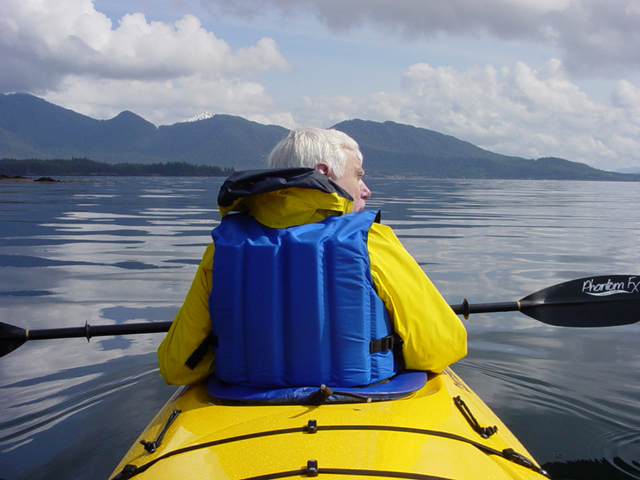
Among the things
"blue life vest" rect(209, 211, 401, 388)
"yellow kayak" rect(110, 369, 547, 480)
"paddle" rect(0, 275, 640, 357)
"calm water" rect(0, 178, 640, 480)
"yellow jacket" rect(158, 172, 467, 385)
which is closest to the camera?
"yellow kayak" rect(110, 369, 547, 480)

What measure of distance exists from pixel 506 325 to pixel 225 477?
6273 mm

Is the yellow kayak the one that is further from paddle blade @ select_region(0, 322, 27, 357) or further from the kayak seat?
paddle blade @ select_region(0, 322, 27, 357)

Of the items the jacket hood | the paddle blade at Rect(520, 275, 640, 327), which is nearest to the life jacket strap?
the jacket hood

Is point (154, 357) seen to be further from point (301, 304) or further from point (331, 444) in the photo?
point (331, 444)

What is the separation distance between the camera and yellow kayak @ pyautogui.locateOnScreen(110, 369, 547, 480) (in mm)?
2189

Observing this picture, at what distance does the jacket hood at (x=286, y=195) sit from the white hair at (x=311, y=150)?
0.86 ft

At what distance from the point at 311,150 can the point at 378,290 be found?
81cm

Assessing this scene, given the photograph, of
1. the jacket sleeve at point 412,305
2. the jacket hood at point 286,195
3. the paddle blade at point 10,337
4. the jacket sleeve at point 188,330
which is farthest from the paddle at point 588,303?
the paddle blade at point 10,337

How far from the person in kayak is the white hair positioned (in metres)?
0.04

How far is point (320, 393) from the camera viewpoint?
8.65ft

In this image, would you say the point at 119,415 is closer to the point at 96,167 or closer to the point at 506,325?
the point at 506,325

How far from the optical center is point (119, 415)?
196 inches

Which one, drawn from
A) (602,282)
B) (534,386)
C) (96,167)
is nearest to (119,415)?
(534,386)

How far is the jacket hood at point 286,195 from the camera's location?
270 centimetres
